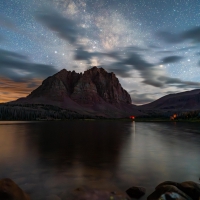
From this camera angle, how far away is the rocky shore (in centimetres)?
1257

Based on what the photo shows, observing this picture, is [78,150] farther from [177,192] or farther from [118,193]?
[177,192]

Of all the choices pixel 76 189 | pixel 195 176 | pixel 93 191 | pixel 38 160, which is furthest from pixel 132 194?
pixel 38 160

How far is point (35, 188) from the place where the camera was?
56.7 feet

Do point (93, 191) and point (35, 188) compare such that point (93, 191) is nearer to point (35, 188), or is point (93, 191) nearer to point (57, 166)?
point (35, 188)

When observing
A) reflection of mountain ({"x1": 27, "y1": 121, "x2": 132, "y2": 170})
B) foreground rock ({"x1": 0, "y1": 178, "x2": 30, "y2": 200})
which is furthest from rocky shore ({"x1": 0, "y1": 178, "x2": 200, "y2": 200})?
reflection of mountain ({"x1": 27, "y1": 121, "x2": 132, "y2": 170})

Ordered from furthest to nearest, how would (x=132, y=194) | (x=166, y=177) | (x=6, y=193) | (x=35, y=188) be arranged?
1. (x=166, y=177)
2. (x=35, y=188)
3. (x=132, y=194)
4. (x=6, y=193)

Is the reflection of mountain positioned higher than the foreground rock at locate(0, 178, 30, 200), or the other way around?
the foreground rock at locate(0, 178, 30, 200)

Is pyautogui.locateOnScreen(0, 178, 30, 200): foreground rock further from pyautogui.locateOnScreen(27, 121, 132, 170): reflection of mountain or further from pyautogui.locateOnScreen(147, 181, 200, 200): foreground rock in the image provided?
pyautogui.locateOnScreen(27, 121, 132, 170): reflection of mountain

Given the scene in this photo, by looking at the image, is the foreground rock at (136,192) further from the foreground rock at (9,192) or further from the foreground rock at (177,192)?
Answer: the foreground rock at (9,192)

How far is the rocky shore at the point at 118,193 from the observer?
12570 mm

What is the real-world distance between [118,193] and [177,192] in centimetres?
468

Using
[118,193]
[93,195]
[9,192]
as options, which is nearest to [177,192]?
[118,193]

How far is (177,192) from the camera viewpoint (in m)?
13.1

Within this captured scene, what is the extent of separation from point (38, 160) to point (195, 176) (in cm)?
2055
